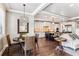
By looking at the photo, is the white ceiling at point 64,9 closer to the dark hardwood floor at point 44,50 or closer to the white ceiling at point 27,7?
the white ceiling at point 27,7

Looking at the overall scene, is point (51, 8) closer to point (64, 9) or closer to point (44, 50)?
point (64, 9)

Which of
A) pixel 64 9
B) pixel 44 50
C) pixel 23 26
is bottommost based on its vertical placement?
pixel 44 50

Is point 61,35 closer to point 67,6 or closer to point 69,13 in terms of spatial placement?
point 69,13

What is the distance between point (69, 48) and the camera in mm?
2186

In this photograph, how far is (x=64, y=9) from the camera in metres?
1.98

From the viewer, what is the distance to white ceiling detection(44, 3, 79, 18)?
192 centimetres

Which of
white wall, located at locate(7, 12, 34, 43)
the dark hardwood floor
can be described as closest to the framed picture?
white wall, located at locate(7, 12, 34, 43)

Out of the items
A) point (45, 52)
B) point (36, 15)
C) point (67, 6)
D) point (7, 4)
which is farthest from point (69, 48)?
point (7, 4)

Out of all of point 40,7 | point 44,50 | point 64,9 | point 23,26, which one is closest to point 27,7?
point 40,7

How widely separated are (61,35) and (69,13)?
55cm

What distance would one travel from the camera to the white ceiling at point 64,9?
1920 millimetres

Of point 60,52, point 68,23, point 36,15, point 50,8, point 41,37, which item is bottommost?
point 60,52

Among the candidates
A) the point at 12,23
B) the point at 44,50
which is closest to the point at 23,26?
the point at 12,23

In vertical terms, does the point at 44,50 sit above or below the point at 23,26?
below
